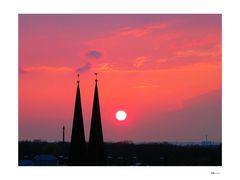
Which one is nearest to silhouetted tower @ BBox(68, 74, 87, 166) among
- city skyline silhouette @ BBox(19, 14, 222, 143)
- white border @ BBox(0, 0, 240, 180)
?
city skyline silhouette @ BBox(19, 14, 222, 143)

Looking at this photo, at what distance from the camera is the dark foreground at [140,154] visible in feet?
15.6

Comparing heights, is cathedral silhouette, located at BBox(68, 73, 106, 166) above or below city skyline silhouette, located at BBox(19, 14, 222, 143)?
→ below

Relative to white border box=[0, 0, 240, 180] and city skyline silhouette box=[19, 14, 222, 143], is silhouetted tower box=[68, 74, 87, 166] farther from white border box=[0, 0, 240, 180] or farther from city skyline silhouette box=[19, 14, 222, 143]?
white border box=[0, 0, 240, 180]

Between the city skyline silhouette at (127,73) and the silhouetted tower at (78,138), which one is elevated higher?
the city skyline silhouette at (127,73)

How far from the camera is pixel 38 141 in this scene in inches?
210

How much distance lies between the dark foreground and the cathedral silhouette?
432 mm

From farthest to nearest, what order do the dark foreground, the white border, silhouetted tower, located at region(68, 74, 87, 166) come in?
1. silhouetted tower, located at region(68, 74, 87, 166)
2. the dark foreground
3. the white border

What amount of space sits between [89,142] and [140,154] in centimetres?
311

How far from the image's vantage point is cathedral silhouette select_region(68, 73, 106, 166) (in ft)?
19.6

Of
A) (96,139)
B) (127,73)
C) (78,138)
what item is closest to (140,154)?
(127,73)
